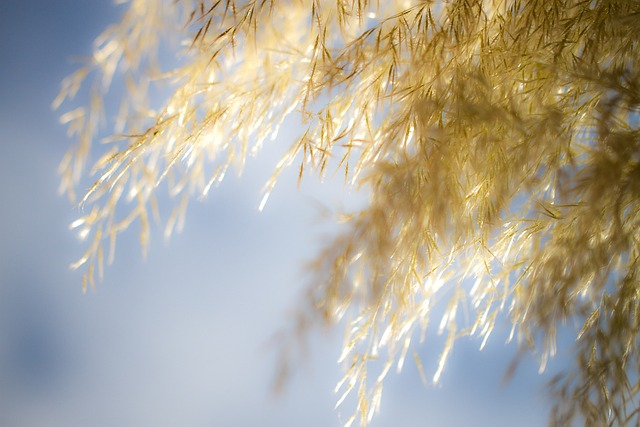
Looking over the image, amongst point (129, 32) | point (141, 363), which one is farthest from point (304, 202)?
point (141, 363)

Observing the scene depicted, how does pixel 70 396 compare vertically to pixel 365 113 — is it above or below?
above

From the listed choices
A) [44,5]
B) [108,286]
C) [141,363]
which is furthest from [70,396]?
[44,5]

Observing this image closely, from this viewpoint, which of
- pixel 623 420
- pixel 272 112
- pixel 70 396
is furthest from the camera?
pixel 70 396

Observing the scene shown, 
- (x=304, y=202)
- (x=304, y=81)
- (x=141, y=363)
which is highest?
(x=141, y=363)

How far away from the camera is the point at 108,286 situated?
206 centimetres

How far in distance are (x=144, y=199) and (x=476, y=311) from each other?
1.99ft

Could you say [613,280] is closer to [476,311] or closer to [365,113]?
[476,311]

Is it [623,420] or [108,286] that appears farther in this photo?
[108,286]

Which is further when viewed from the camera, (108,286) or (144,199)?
(108,286)

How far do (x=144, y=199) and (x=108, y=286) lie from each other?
1278 millimetres

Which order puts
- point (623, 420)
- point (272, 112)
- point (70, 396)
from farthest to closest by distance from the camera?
point (70, 396) < point (272, 112) < point (623, 420)

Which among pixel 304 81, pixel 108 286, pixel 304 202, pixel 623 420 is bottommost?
pixel 623 420

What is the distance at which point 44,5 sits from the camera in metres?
2.11

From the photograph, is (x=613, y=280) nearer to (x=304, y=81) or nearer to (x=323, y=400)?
(x=304, y=81)
